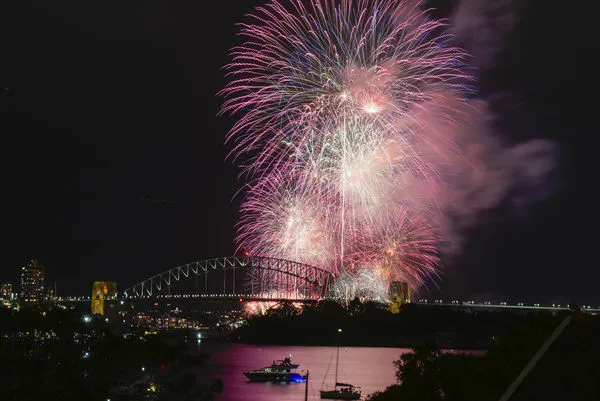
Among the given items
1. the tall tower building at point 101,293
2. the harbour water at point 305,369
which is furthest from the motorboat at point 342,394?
the tall tower building at point 101,293

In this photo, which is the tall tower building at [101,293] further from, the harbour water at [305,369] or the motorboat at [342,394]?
the motorboat at [342,394]

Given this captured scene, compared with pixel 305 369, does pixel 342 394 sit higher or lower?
lower

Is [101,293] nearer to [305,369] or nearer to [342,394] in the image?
[305,369]

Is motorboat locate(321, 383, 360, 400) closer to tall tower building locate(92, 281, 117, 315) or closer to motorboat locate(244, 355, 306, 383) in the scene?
motorboat locate(244, 355, 306, 383)

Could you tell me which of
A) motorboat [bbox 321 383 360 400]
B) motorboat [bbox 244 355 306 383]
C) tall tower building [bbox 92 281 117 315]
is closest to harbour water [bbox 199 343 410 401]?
motorboat [bbox 244 355 306 383]

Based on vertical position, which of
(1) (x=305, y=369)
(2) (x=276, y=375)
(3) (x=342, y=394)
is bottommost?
(3) (x=342, y=394)

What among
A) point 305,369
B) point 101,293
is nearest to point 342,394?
point 305,369

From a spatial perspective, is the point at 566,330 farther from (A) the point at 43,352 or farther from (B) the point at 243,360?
(B) the point at 243,360

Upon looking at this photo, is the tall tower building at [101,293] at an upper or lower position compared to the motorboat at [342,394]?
upper
